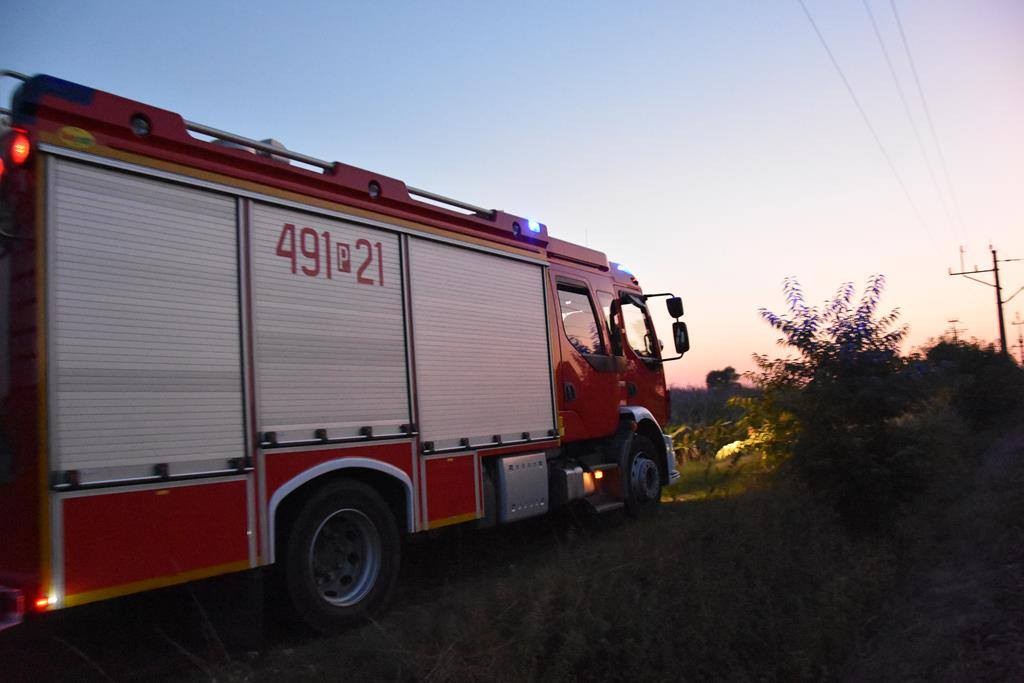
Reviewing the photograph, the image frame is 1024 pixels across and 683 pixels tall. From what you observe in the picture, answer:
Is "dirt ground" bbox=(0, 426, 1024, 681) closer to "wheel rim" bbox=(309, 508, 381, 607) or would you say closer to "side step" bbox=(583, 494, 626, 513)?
"wheel rim" bbox=(309, 508, 381, 607)

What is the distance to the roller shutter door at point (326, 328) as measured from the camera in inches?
208

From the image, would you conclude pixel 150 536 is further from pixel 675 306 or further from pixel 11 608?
pixel 675 306

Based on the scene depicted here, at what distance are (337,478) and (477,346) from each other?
2013mm

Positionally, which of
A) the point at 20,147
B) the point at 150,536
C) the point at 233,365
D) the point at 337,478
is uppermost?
the point at 20,147

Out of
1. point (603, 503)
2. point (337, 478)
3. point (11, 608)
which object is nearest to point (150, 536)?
point (11, 608)

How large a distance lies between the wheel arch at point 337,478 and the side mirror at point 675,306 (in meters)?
5.39

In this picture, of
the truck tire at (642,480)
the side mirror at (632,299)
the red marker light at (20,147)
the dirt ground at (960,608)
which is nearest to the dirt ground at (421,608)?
the dirt ground at (960,608)

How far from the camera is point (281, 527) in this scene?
5352 mm

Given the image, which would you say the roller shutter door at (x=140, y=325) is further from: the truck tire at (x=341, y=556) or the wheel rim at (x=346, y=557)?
the wheel rim at (x=346, y=557)

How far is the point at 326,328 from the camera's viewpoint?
5.68 metres

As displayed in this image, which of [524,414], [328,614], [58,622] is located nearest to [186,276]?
[328,614]

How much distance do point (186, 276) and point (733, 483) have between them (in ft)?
28.3

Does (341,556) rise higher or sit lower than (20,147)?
lower

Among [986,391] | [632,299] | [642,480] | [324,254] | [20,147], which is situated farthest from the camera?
[986,391]
